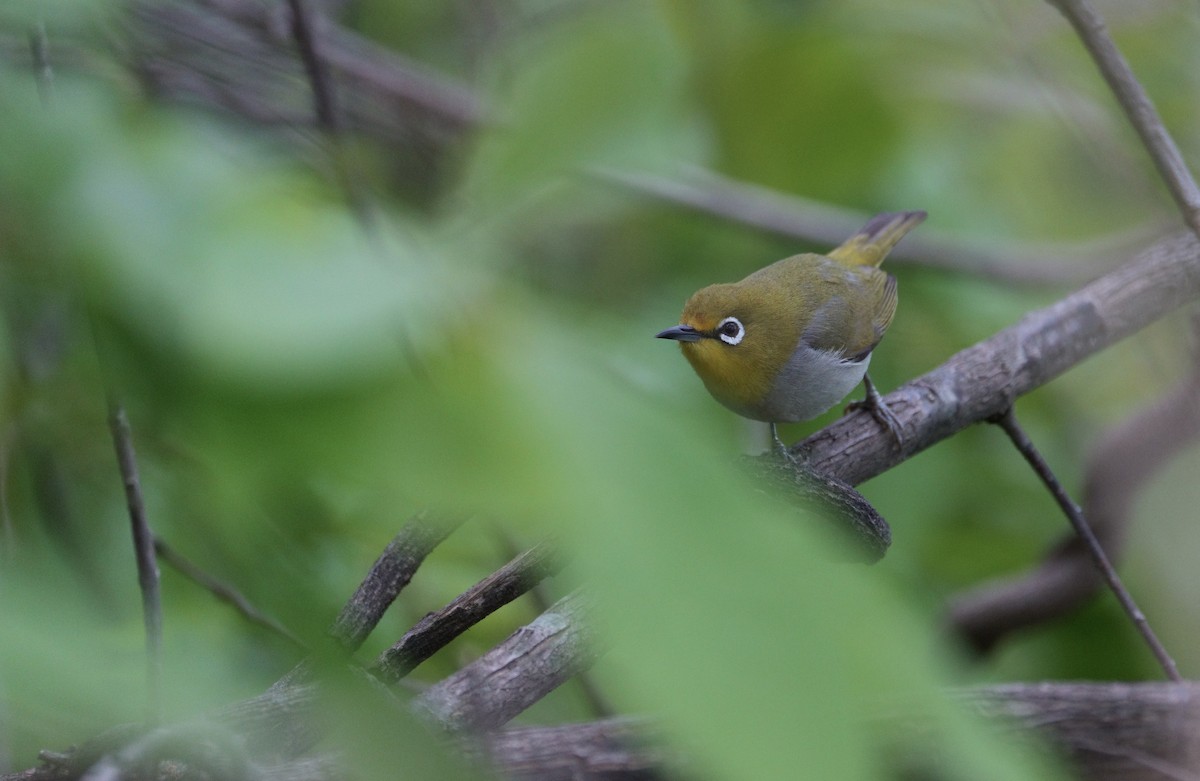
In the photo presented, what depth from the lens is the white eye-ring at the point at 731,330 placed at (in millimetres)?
2734

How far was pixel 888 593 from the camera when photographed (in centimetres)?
34

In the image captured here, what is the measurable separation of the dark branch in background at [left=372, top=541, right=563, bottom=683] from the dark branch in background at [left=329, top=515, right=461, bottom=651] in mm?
54

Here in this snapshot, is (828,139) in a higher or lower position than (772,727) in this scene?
higher

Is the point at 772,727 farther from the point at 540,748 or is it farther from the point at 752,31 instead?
the point at 752,31

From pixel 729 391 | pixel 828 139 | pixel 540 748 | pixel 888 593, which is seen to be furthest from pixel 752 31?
pixel 888 593

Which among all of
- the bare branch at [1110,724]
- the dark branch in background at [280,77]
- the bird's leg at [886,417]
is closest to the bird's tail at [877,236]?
the bird's leg at [886,417]

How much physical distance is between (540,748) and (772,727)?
1.24 metres

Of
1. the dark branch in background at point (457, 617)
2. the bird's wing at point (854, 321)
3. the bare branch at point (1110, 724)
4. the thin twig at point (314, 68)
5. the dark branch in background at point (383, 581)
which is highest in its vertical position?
the thin twig at point (314, 68)

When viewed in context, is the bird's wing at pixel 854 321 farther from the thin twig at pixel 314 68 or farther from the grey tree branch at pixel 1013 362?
the thin twig at pixel 314 68

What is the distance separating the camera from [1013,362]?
2326 millimetres

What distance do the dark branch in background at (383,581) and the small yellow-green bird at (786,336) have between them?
142cm

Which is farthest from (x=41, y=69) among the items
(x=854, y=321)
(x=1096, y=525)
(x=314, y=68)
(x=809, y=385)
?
(x=1096, y=525)

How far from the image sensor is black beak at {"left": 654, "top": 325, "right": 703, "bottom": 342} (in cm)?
260

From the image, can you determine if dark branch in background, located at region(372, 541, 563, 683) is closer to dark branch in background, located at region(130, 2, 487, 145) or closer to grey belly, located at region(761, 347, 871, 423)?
dark branch in background, located at region(130, 2, 487, 145)
